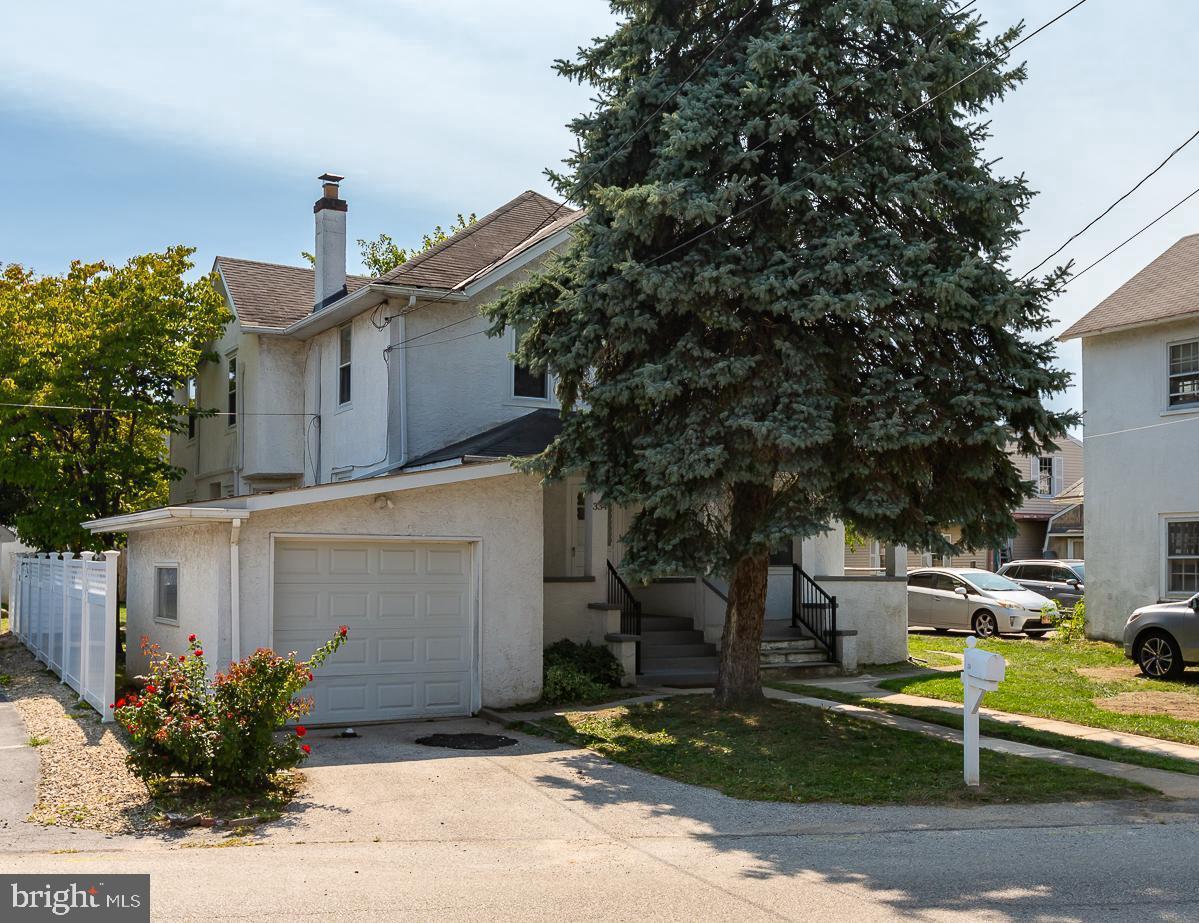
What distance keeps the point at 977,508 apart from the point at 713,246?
4.13m

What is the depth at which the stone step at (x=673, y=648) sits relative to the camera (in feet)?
58.4

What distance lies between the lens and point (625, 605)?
17578mm

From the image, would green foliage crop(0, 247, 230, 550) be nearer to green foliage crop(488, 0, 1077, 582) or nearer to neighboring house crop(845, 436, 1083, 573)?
green foliage crop(488, 0, 1077, 582)

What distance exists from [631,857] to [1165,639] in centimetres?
1216

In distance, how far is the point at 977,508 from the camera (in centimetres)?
1255

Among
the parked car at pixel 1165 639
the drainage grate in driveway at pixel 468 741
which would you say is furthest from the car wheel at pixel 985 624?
the drainage grate in driveway at pixel 468 741

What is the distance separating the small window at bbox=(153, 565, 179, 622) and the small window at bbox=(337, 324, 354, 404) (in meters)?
5.90

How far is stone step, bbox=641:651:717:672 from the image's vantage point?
57.0ft

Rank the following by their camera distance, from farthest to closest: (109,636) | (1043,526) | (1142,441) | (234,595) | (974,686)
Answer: (1043,526)
(1142,441)
(109,636)
(234,595)
(974,686)

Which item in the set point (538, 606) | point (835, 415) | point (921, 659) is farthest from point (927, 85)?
point (921, 659)

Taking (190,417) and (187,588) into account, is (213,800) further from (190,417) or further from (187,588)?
(190,417)

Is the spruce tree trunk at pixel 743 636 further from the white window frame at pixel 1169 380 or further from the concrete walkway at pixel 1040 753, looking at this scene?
the white window frame at pixel 1169 380

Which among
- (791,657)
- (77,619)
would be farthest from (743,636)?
(77,619)

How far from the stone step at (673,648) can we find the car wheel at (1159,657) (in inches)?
260
